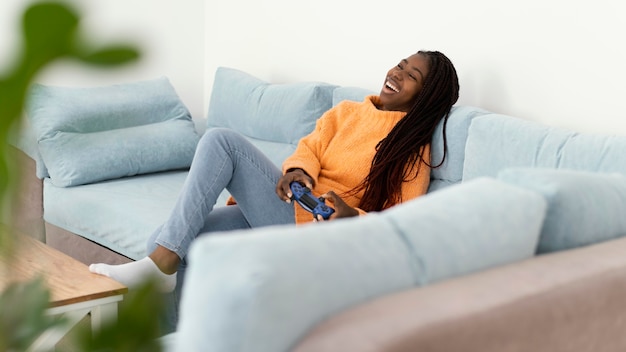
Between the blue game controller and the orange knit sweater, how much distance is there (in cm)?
6

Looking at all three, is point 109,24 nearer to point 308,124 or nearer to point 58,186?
point 58,186

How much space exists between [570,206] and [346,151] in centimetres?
150

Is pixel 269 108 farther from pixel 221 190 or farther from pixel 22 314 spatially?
pixel 22 314

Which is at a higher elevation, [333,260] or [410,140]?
[333,260]

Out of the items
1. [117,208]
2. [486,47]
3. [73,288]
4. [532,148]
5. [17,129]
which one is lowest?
[117,208]

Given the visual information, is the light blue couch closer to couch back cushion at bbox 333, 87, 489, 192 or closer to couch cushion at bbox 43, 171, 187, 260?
couch back cushion at bbox 333, 87, 489, 192

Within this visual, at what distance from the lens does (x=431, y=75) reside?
9.16ft

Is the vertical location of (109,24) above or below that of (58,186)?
above

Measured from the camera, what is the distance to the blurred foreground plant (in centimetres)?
41

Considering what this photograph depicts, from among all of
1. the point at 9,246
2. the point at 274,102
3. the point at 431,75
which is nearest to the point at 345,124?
the point at 431,75

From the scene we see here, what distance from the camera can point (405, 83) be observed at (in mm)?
2809

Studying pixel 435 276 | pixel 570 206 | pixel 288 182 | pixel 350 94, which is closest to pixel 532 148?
pixel 288 182

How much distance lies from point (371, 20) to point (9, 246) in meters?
3.08

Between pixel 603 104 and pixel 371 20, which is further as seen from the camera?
pixel 371 20
